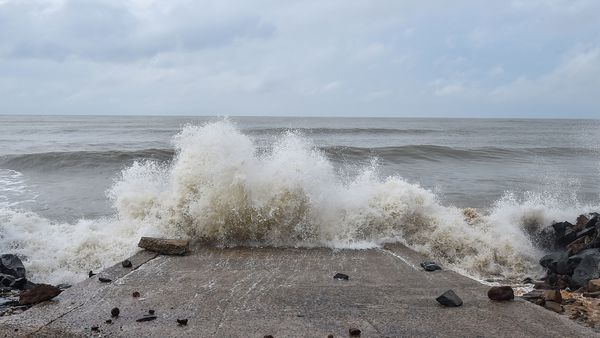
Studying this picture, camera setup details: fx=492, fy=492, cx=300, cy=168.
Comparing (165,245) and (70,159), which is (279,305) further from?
(70,159)

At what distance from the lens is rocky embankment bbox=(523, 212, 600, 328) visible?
14.7ft

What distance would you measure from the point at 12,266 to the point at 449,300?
5.23m

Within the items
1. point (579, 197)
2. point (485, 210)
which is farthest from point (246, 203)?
point (579, 197)

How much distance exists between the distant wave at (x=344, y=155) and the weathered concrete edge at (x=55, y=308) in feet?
45.3

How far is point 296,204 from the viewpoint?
23.7ft

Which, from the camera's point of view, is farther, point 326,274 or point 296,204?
point 296,204

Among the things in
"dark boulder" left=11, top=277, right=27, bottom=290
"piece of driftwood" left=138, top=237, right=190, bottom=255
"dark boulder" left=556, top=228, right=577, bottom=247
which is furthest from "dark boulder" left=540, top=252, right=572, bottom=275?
"dark boulder" left=11, top=277, right=27, bottom=290

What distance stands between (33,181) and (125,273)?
1110 centimetres

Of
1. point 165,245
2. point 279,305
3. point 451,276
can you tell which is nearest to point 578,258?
point 451,276

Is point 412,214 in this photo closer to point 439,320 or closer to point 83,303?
point 439,320

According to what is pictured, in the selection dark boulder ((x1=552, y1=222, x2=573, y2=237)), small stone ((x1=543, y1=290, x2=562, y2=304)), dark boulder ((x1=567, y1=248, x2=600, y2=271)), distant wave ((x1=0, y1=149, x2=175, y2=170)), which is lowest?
distant wave ((x1=0, y1=149, x2=175, y2=170))

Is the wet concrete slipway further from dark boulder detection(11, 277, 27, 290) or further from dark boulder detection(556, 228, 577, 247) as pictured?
dark boulder detection(556, 228, 577, 247)

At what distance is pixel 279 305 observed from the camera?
168 inches

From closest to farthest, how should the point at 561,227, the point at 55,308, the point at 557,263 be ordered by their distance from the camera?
the point at 55,308 → the point at 557,263 → the point at 561,227
